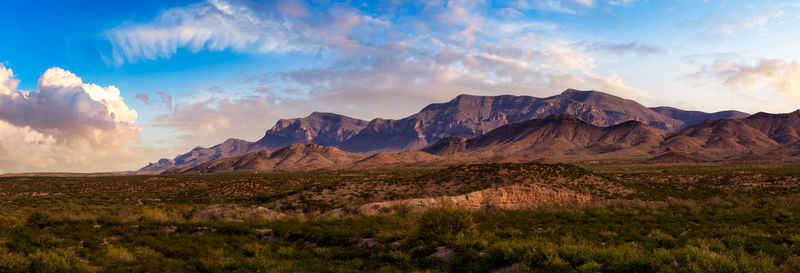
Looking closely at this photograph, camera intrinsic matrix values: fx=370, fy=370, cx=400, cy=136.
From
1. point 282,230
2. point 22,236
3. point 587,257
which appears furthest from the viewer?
point 282,230

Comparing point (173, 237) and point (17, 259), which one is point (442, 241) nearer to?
point (173, 237)

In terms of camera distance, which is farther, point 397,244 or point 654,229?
point 654,229

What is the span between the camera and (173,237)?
17.8m

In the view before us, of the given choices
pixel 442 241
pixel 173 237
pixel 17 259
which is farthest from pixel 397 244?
pixel 17 259

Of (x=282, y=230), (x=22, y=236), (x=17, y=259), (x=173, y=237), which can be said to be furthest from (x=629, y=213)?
(x=22, y=236)

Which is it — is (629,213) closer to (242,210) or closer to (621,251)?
(621,251)

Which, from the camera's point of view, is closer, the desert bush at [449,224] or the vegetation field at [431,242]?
the vegetation field at [431,242]

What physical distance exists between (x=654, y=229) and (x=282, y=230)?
19.0 metres

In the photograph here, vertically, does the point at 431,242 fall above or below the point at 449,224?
below

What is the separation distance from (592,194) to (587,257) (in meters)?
32.7

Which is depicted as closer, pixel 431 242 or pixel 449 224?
pixel 431 242

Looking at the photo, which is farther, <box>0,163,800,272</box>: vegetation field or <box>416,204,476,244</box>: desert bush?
<box>416,204,476,244</box>: desert bush

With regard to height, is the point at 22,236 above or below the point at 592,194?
above

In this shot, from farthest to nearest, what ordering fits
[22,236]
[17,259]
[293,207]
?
[293,207], [22,236], [17,259]
